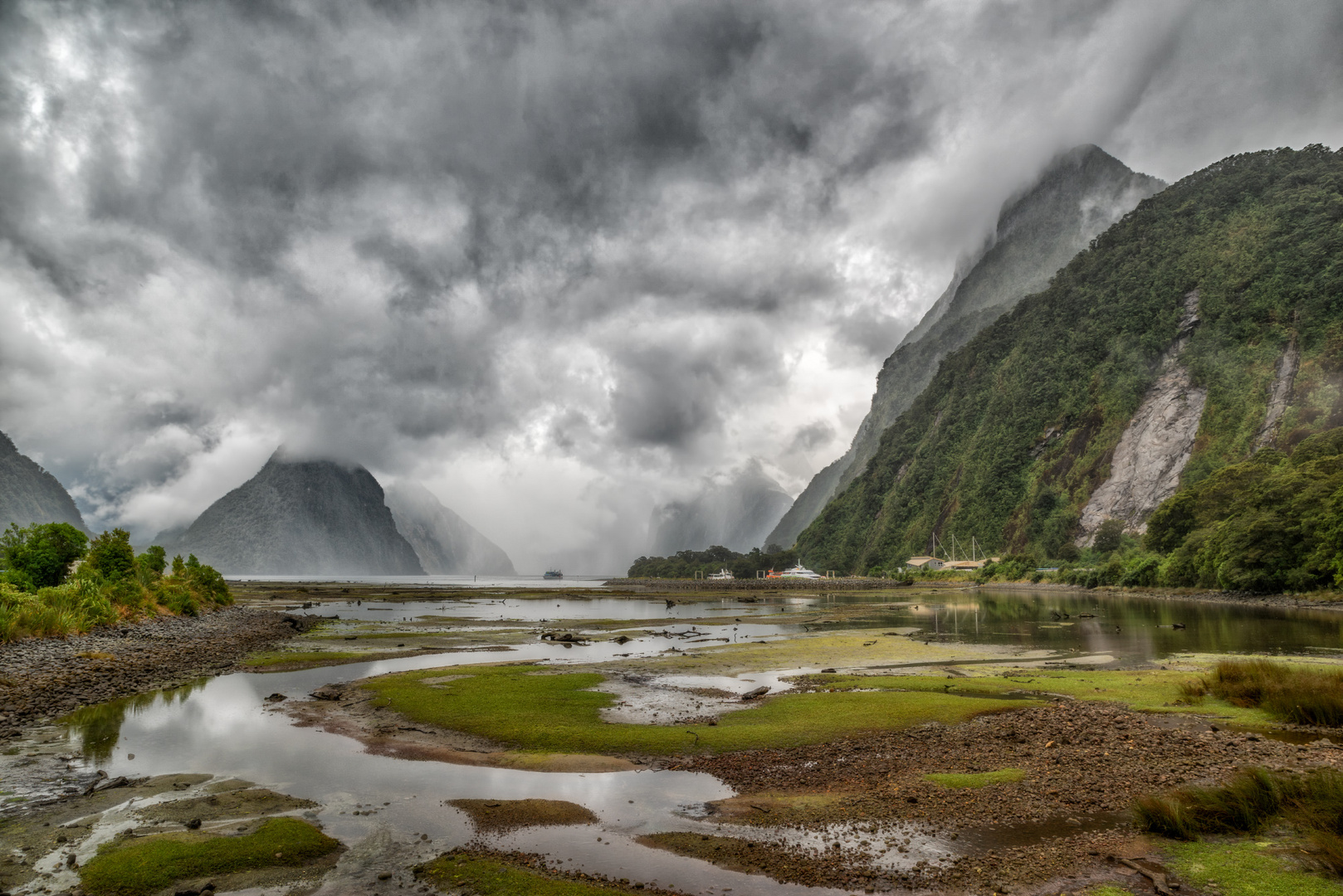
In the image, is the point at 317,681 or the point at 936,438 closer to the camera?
the point at 317,681

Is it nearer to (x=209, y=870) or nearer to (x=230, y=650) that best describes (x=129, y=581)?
(x=230, y=650)

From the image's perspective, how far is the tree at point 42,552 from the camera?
3891 centimetres

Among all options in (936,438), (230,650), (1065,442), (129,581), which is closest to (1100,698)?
(230,650)

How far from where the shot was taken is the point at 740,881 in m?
8.62

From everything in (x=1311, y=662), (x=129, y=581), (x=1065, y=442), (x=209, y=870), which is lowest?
(x=1311, y=662)

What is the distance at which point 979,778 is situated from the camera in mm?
11945

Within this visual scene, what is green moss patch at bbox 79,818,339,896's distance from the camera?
8523mm

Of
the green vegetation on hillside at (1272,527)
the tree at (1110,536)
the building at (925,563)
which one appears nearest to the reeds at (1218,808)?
the green vegetation on hillside at (1272,527)

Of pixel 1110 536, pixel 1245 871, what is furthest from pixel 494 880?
pixel 1110 536

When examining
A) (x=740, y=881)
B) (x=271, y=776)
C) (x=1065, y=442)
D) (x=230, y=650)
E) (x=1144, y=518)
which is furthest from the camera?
(x=1065, y=442)

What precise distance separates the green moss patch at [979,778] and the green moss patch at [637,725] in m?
3.89

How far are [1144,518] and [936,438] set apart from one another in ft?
268

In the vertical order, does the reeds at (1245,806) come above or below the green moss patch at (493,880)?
above

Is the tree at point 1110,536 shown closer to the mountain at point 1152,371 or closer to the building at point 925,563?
the mountain at point 1152,371
